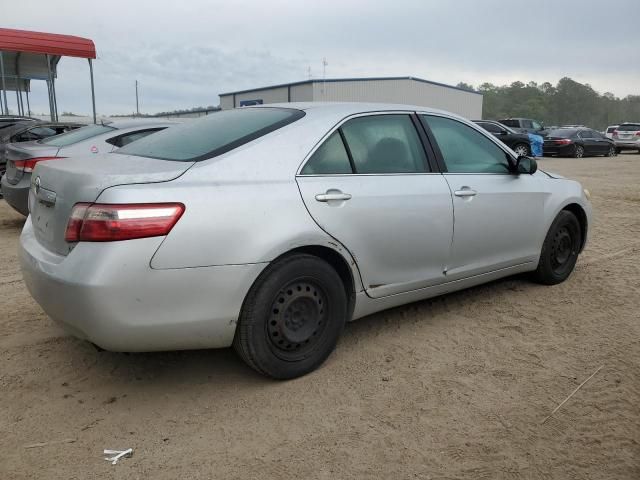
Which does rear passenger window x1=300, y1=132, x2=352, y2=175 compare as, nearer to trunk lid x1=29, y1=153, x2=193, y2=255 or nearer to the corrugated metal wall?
trunk lid x1=29, y1=153, x2=193, y2=255

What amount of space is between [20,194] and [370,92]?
107 feet

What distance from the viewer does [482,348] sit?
3.46m

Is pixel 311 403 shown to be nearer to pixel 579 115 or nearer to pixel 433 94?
pixel 433 94

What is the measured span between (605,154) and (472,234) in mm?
24376

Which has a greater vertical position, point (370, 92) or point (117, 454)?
point (370, 92)

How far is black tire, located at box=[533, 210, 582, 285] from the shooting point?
179 inches

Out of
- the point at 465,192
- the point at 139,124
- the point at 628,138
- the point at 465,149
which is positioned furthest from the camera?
the point at 628,138

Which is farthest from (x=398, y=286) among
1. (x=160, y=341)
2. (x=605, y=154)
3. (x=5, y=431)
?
(x=605, y=154)

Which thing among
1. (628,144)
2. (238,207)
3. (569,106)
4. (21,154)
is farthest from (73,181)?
(569,106)

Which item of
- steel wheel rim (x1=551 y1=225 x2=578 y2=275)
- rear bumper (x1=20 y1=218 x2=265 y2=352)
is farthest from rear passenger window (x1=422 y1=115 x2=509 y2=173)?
rear bumper (x1=20 y1=218 x2=265 y2=352)

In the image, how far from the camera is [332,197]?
9.78 feet

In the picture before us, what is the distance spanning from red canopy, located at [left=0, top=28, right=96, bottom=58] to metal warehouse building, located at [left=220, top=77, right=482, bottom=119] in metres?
19.2

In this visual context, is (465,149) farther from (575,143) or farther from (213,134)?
(575,143)

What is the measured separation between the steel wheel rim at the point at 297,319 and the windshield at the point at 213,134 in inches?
33.2
